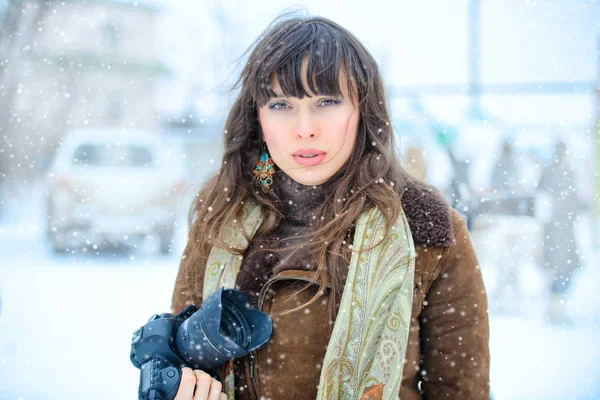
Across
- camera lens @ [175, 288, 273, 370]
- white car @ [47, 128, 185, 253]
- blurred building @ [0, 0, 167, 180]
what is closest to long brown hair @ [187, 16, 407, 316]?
camera lens @ [175, 288, 273, 370]

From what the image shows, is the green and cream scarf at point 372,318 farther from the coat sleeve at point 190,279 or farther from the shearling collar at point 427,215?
the coat sleeve at point 190,279

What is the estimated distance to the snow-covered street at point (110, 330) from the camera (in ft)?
11.3

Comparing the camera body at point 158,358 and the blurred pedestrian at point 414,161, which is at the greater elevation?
the blurred pedestrian at point 414,161

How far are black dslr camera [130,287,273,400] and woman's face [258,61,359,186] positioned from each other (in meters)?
0.35

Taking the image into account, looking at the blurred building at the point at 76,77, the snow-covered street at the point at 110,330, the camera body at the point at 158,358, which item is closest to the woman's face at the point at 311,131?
the camera body at the point at 158,358

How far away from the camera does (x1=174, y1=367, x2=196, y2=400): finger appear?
3.74 feet

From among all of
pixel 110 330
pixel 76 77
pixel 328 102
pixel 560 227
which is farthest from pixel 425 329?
pixel 76 77

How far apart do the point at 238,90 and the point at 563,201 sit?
398 centimetres

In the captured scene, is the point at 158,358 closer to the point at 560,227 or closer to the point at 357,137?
the point at 357,137

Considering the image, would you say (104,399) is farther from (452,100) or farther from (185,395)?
(452,100)

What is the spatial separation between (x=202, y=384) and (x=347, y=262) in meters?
0.45

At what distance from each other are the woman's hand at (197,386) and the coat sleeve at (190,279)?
35 cm

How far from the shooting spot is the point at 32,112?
28.1 ft

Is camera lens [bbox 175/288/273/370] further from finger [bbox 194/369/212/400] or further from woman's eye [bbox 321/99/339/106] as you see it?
woman's eye [bbox 321/99/339/106]
